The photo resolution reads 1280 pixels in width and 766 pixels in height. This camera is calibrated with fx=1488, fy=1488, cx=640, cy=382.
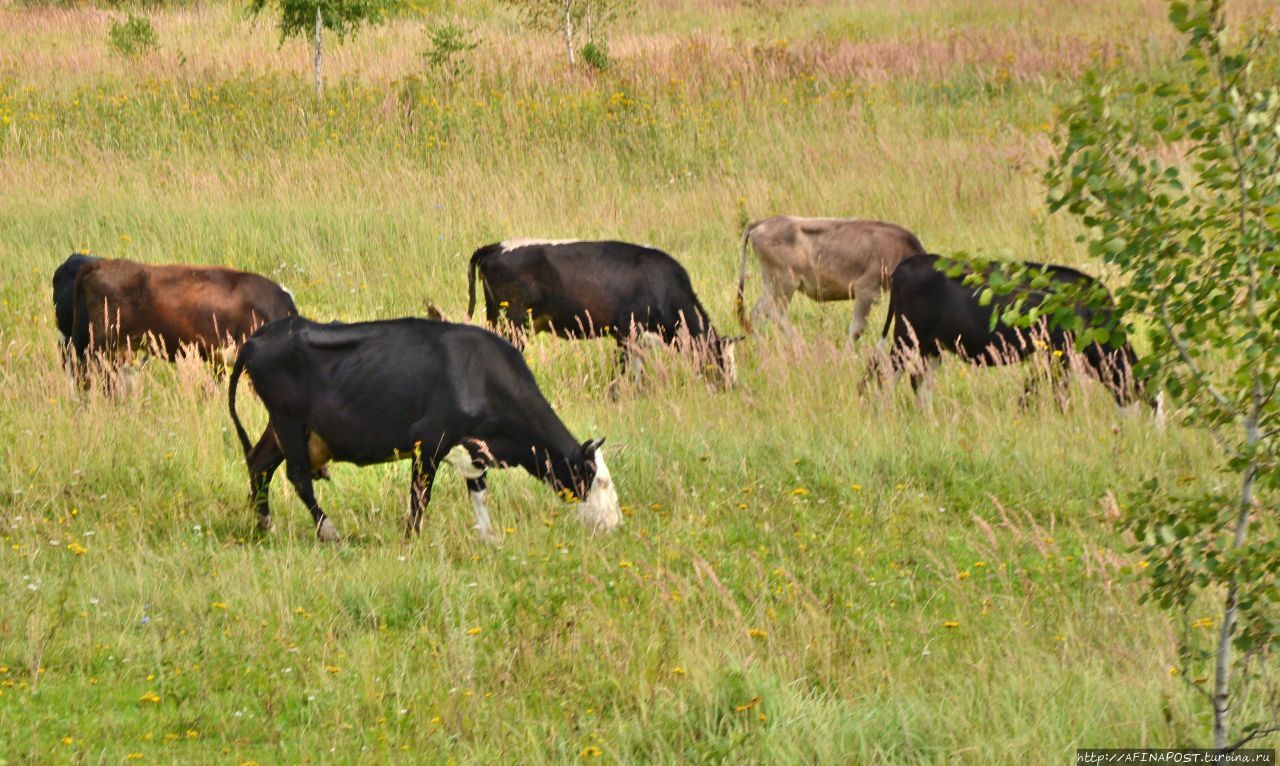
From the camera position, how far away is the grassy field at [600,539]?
5.81m

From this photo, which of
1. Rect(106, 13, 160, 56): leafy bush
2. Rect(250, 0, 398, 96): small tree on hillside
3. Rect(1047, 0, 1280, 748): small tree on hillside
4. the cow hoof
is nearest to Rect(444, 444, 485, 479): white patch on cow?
the cow hoof

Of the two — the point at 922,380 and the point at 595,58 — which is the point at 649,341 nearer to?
the point at 922,380

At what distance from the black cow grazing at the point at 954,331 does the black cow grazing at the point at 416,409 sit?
9.36 feet

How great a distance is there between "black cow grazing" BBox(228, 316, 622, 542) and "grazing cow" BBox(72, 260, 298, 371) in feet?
8.96

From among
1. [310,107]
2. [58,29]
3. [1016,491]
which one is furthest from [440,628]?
[58,29]

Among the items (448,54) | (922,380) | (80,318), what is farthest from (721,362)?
(448,54)

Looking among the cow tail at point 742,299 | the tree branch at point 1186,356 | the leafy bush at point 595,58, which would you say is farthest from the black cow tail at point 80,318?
the leafy bush at point 595,58

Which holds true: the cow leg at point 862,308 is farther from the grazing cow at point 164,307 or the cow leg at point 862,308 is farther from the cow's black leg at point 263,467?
the cow's black leg at point 263,467

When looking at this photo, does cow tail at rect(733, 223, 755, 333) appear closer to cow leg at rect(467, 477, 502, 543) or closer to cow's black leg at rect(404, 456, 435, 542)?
cow leg at rect(467, 477, 502, 543)

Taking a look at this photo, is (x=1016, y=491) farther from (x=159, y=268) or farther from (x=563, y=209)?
(x=563, y=209)

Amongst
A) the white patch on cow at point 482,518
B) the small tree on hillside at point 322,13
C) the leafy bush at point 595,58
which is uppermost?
the small tree on hillside at point 322,13

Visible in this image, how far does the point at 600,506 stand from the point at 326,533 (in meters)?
1.51

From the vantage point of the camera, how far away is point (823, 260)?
41.2 feet

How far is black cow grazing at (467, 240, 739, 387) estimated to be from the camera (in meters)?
11.5
